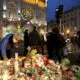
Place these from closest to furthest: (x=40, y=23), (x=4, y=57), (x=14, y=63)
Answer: (x=14, y=63) < (x=4, y=57) < (x=40, y=23)

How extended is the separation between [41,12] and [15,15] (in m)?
Result: 12.0

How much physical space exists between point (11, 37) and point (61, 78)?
69.8 inches

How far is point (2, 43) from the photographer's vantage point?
241 inches

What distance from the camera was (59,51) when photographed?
927cm

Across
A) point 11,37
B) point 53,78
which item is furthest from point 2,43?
point 53,78

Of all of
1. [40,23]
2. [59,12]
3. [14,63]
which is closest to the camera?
[14,63]

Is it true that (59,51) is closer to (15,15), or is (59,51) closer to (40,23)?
(15,15)

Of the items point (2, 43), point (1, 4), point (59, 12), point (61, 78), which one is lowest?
point (61, 78)

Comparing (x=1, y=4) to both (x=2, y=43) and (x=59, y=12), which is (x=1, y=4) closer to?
(x=59, y=12)

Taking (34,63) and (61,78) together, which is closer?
(61,78)

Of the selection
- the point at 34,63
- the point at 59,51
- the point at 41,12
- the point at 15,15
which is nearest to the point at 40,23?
the point at 41,12

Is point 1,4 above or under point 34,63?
above

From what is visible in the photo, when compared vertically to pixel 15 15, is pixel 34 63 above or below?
below

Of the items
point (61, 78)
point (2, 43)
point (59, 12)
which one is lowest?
point (61, 78)
